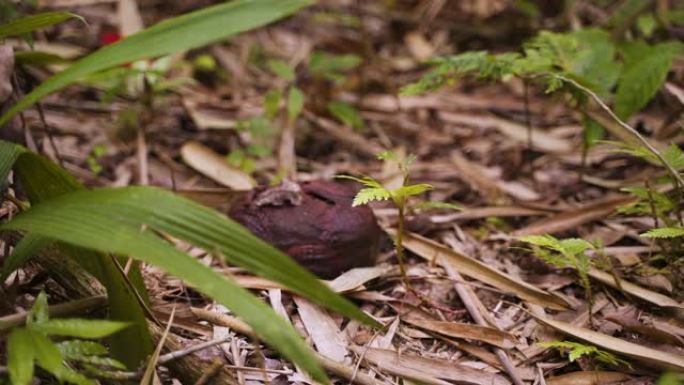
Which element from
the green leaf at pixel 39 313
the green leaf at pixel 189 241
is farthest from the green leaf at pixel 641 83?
the green leaf at pixel 39 313

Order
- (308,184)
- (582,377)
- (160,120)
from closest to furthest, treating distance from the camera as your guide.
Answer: (582,377) < (308,184) < (160,120)

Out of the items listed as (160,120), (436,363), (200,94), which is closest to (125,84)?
(160,120)

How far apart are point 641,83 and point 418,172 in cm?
78

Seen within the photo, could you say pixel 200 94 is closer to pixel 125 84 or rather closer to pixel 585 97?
pixel 125 84

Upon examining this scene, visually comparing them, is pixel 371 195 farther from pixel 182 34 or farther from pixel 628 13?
pixel 628 13

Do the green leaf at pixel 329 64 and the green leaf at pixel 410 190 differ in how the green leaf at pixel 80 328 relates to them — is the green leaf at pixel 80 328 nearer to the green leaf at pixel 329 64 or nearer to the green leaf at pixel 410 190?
the green leaf at pixel 410 190

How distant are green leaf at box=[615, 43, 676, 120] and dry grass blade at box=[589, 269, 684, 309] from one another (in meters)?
0.54

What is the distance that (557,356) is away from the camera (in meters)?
1.42

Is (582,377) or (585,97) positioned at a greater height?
(585,97)

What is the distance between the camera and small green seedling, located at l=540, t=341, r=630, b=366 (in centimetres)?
131

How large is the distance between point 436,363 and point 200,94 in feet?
5.67

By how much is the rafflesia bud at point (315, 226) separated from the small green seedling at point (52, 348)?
2.04 ft

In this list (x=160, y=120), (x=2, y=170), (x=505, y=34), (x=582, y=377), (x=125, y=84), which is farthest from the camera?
(x=505, y=34)

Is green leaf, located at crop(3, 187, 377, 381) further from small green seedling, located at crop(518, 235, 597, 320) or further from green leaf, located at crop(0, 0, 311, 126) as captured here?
small green seedling, located at crop(518, 235, 597, 320)
